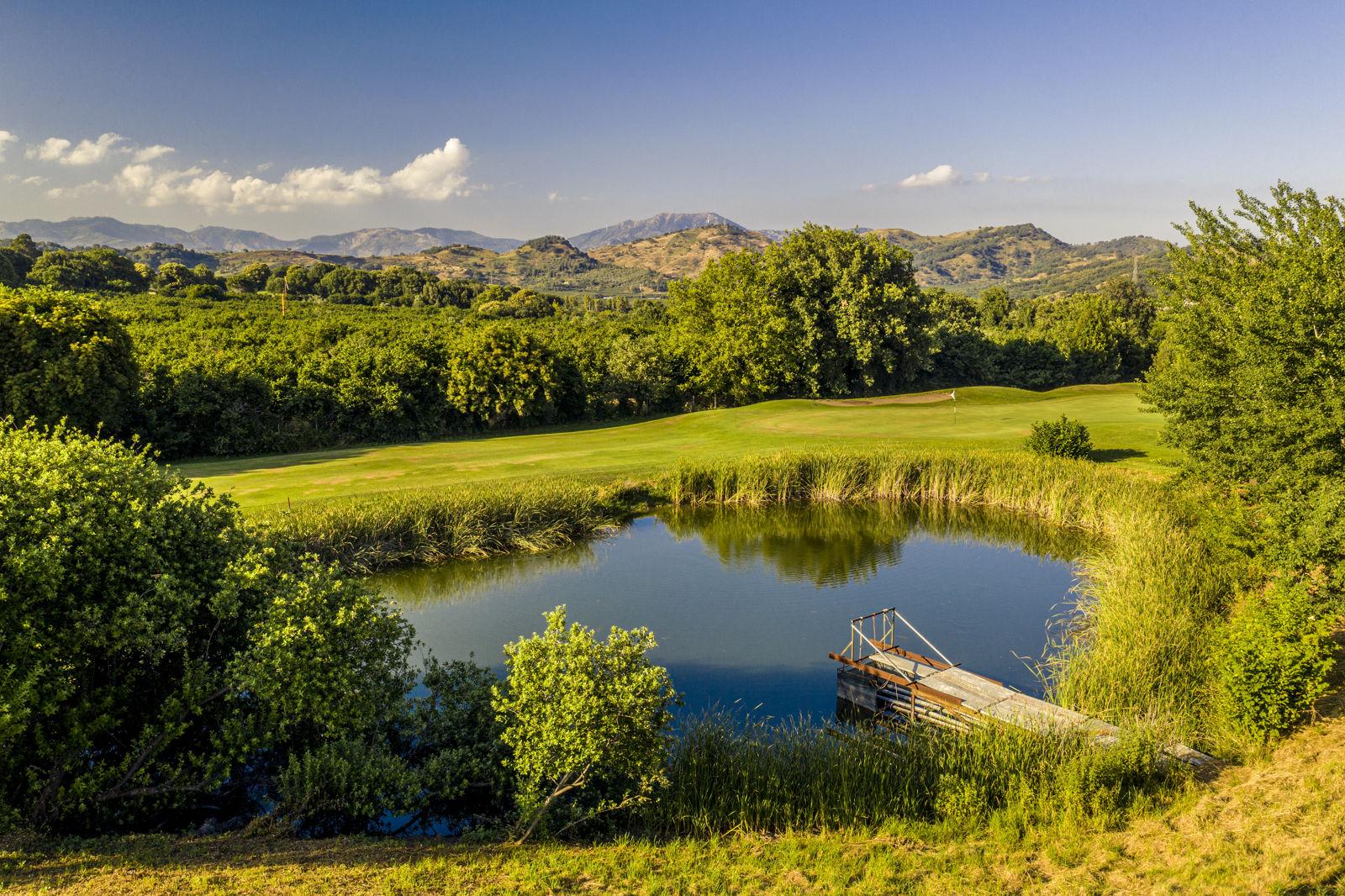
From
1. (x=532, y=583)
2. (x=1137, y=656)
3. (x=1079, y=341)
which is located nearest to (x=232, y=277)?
(x=532, y=583)

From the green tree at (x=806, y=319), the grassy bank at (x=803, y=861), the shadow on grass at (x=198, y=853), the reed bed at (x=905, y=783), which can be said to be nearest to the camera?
the grassy bank at (x=803, y=861)

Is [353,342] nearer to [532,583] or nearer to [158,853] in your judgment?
[532,583]

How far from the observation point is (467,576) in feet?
71.9

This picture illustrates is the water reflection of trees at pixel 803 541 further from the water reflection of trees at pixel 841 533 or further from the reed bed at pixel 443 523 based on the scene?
the reed bed at pixel 443 523

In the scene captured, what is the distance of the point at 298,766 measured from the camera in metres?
9.83

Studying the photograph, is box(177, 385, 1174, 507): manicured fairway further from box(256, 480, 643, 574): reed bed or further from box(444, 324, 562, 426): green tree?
box(444, 324, 562, 426): green tree

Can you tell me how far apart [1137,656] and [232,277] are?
112333 mm

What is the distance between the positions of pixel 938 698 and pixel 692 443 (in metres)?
23.6

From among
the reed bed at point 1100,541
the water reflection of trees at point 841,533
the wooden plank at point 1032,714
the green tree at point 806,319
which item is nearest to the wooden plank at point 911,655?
the wooden plank at point 1032,714

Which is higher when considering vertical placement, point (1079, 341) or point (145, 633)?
point (1079, 341)

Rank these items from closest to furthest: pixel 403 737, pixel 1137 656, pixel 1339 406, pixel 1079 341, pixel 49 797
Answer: pixel 49 797, pixel 403 737, pixel 1137 656, pixel 1339 406, pixel 1079 341

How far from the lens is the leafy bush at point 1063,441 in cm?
2895

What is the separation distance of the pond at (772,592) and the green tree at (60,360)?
19059mm

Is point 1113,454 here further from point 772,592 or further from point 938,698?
point 938,698
